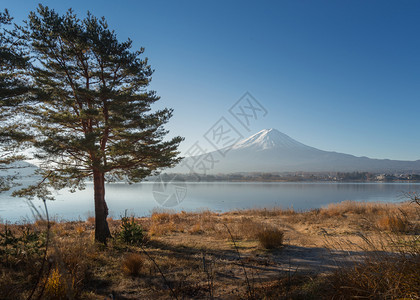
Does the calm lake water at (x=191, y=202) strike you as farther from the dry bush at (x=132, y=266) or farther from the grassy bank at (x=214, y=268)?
the dry bush at (x=132, y=266)

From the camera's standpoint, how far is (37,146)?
20.4ft

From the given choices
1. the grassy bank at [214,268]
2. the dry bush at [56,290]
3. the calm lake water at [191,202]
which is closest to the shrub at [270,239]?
the grassy bank at [214,268]

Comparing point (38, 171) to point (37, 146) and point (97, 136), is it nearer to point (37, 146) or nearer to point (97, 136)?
point (37, 146)

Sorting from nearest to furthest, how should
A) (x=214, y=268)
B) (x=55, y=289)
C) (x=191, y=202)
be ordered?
1. (x=55, y=289)
2. (x=214, y=268)
3. (x=191, y=202)

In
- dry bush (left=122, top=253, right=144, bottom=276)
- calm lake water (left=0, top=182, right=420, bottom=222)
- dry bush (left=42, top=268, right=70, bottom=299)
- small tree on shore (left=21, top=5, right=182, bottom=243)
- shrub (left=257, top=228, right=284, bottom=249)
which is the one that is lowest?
calm lake water (left=0, top=182, right=420, bottom=222)

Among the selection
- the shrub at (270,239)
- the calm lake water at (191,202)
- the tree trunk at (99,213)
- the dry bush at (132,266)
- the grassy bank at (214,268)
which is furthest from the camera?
the calm lake water at (191,202)

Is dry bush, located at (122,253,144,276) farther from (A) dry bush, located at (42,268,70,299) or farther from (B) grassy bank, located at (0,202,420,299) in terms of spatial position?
(A) dry bush, located at (42,268,70,299)

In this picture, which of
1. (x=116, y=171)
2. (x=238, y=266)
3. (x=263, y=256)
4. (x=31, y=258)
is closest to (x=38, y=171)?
(x=116, y=171)

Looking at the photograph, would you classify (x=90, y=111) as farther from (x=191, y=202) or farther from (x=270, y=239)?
(x=191, y=202)

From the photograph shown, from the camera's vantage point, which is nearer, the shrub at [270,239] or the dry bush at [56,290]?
the dry bush at [56,290]

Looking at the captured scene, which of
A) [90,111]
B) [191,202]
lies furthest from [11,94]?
[191,202]

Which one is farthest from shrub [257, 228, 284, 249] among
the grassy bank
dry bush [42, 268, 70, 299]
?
dry bush [42, 268, 70, 299]

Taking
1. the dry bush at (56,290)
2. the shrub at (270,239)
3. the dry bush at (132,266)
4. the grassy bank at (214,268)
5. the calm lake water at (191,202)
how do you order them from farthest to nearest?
1. the calm lake water at (191,202)
2. the shrub at (270,239)
3. the dry bush at (132,266)
4. the dry bush at (56,290)
5. the grassy bank at (214,268)

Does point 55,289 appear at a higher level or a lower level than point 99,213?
lower
